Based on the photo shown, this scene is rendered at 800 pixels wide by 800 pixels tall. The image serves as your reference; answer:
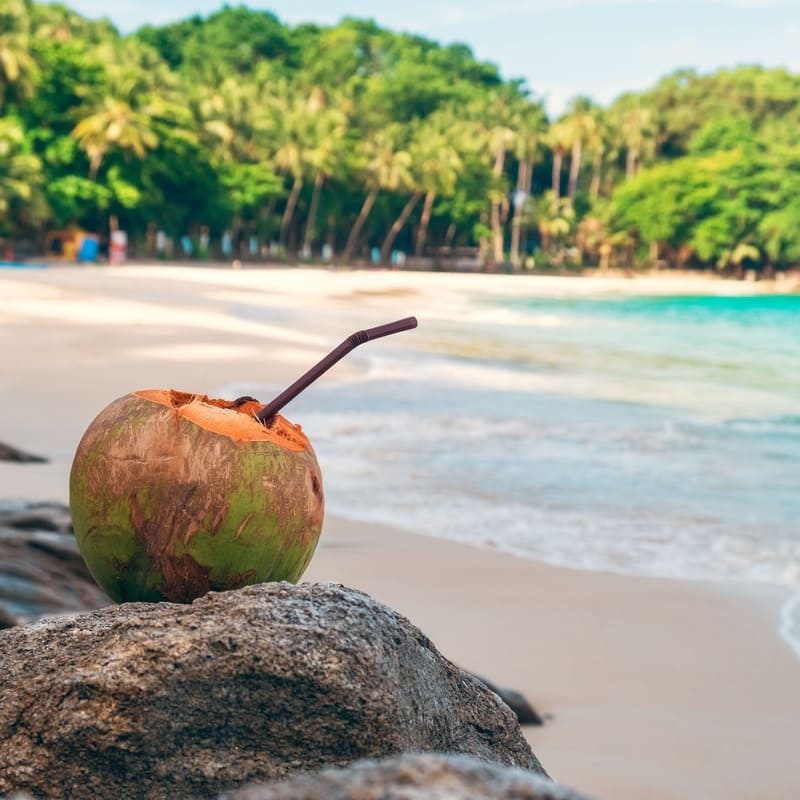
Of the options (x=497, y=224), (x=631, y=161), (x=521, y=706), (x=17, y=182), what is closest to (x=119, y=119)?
(x=17, y=182)

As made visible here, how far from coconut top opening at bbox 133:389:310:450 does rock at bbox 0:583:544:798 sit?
1.16ft

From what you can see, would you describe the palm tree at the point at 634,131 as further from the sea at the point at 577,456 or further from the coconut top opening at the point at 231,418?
the coconut top opening at the point at 231,418

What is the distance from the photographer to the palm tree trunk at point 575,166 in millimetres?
90812

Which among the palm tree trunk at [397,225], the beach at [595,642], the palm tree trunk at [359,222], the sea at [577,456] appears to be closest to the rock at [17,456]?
the beach at [595,642]

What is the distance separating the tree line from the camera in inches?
2185

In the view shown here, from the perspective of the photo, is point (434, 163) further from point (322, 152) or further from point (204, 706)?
point (204, 706)

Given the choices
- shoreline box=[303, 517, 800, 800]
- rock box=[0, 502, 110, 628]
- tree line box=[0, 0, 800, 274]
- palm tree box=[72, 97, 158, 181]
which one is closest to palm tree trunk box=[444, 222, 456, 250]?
tree line box=[0, 0, 800, 274]

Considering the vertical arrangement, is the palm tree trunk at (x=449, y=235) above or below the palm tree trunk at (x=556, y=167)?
below

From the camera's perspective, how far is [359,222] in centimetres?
7662

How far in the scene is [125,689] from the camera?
1.64m

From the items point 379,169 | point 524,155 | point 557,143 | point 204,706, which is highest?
point 557,143

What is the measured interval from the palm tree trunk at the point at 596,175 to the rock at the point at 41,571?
91.1m

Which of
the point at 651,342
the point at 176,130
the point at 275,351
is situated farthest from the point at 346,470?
the point at 176,130

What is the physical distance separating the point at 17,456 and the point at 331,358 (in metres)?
7.38
